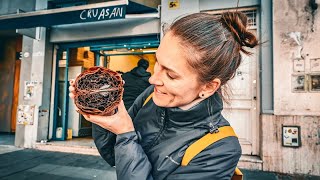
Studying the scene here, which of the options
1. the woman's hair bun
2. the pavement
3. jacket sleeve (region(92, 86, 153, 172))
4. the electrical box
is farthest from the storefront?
jacket sleeve (region(92, 86, 153, 172))

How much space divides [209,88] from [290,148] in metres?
4.58

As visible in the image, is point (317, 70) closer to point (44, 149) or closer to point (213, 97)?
point (213, 97)

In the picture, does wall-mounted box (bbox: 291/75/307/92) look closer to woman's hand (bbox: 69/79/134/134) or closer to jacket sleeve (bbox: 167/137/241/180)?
jacket sleeve (bbox: 167/137/241/180)

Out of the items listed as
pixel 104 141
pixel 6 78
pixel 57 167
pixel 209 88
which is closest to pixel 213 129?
pixel 209 88

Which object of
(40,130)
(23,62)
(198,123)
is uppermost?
(23,62)

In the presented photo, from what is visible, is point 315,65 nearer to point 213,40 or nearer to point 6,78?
point 213,40

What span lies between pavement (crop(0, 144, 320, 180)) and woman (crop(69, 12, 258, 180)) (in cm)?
371

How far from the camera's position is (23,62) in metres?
7.21

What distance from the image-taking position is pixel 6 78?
9.20 meters

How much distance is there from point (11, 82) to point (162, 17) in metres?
6.96

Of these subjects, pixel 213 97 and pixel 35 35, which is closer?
pixel 213 97

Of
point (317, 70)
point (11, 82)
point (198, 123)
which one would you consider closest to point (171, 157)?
point (198, 123)

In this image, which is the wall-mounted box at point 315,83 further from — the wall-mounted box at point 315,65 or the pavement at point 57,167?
the pavement at point 57,167

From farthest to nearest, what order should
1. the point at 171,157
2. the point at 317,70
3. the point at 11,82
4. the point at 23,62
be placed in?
the point at 11,82, the point at 23,62, the point at 317,70, the point at 171,157
